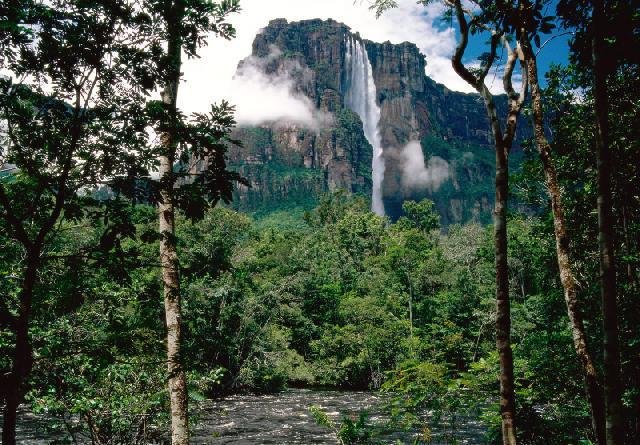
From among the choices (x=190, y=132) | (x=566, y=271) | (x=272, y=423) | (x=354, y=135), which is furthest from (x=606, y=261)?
(x=354, y=135)

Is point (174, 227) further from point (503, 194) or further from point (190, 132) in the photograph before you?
point (503, 194)

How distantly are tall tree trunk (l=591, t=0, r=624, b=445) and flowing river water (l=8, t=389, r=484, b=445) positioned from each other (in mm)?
7249

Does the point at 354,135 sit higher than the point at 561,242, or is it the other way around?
the point at 354,135

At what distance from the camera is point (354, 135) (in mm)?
141875

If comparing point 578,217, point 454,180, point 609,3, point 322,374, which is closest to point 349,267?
point 322,374

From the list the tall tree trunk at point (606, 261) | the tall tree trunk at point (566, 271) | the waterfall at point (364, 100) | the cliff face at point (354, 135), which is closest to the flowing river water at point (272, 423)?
the tall tree trunk at point (566, 271)

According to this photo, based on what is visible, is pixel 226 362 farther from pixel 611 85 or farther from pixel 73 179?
pixel 73 179

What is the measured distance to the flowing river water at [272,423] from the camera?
1559 cm

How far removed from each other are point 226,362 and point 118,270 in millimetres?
25934

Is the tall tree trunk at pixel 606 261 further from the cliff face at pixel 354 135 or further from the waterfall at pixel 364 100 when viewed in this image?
the waterfall at pixel 364 100

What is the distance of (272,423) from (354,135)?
128m

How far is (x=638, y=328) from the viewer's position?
797 cm

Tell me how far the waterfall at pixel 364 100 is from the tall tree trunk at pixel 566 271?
14309 cm

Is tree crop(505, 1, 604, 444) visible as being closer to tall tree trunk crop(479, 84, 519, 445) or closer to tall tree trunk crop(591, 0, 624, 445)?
tall tree trunk crop(591, 0, 624, 445)
